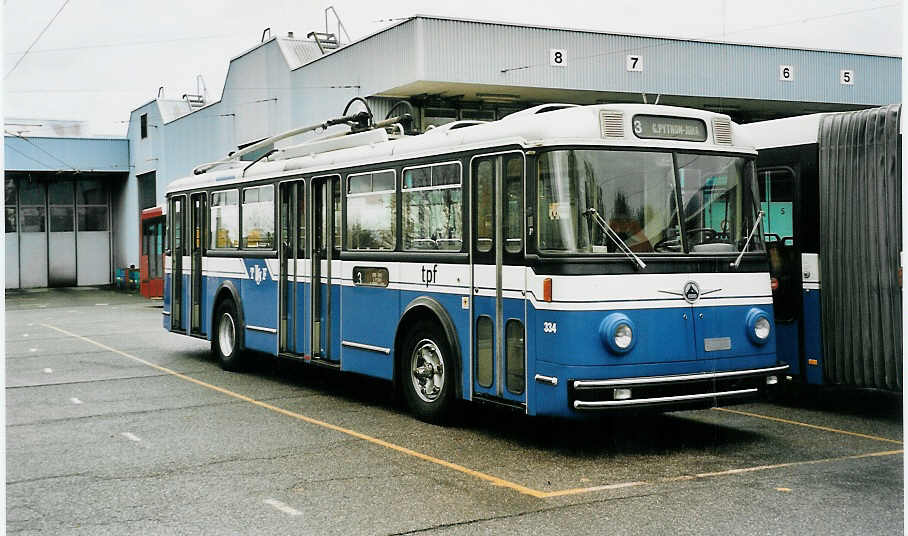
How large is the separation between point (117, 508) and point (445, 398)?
359cm

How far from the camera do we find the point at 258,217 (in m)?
14.1

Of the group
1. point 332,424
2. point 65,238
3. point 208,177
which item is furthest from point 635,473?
point 65,238

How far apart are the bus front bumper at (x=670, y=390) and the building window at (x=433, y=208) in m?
2.07

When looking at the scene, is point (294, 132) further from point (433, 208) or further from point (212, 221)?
point (433, 208)

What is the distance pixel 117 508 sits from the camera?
7320 mm

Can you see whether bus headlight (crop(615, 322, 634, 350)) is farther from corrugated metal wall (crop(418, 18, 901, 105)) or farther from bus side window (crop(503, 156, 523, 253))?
corrugated metal wall (crop(418, 18, 901, 105))

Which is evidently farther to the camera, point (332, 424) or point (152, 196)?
point (152, 196)

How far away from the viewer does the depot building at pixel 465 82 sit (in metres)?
30.1

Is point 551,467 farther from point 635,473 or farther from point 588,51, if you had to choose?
point 588,51

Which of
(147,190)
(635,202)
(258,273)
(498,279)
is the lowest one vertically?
(498,279)

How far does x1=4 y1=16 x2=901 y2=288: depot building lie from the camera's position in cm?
3014

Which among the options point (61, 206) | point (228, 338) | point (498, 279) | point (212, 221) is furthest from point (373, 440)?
point (61, 206)

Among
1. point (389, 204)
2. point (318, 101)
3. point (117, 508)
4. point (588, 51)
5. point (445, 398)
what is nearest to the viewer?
point (117, 508)

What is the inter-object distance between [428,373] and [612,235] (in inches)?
101
